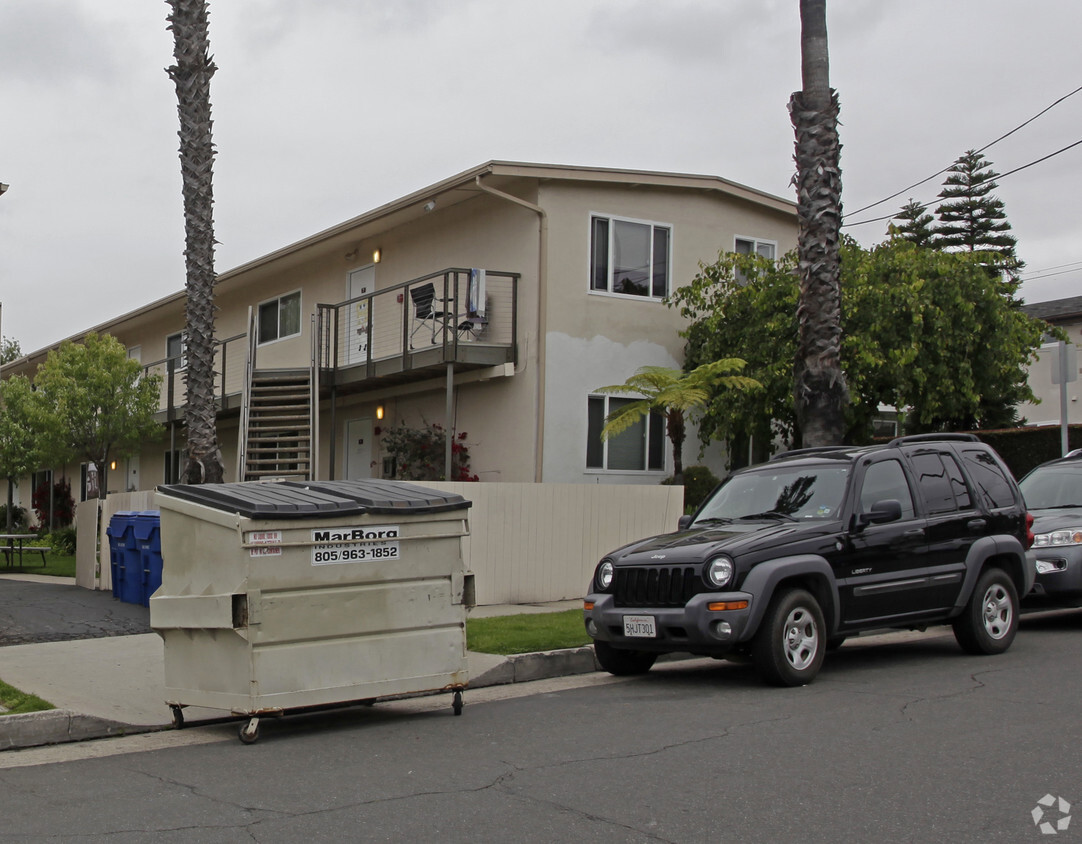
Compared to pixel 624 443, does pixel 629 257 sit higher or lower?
higher

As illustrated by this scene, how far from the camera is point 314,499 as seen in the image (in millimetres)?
7469

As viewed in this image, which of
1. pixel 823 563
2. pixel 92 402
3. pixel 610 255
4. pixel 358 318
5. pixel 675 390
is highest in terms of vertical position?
pixel 610 255

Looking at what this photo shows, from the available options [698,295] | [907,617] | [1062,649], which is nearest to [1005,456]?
[698,295]

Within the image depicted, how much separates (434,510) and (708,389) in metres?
9.80

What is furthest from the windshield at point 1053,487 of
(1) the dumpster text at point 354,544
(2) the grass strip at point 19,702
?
(2) the grass strip at point 19,702

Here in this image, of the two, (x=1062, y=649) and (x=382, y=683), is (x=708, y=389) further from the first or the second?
(x=382, y=683)

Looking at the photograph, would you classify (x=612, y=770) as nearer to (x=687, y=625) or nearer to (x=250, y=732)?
(x=250, y=732)

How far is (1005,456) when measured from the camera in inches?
806

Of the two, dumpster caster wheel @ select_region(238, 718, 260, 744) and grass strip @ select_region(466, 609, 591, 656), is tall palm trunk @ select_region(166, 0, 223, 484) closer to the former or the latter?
grass strip @ select_region(466, 609, 591, 656)

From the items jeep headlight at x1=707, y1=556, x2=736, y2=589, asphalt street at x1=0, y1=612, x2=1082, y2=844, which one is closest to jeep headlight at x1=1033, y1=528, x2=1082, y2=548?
asphalt street at x1=0, y1=612, x2=1082, y2=844

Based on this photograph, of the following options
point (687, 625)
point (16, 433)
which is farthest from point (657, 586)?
point (16, 433)

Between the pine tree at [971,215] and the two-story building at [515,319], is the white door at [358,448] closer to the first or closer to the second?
the two-story building at [515,319]

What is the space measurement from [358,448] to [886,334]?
10087 millimetres

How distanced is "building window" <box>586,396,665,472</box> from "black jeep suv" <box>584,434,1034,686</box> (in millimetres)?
7712
